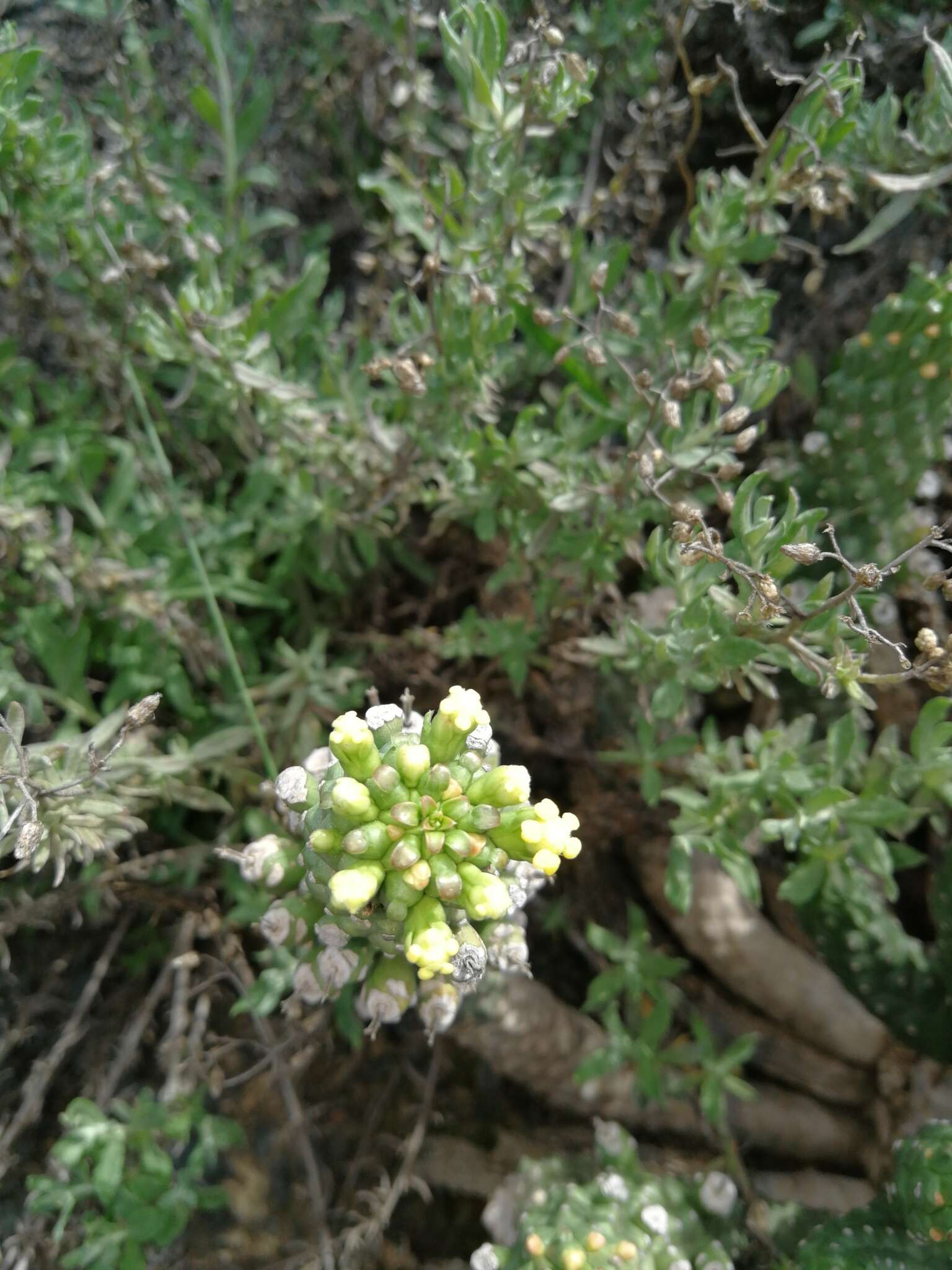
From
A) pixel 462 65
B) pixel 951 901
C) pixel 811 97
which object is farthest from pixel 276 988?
pixel 811 97

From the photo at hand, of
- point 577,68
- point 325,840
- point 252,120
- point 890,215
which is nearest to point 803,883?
point 325,840

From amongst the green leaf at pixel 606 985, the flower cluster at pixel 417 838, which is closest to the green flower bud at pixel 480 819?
the flower cluster at pixel 417 838

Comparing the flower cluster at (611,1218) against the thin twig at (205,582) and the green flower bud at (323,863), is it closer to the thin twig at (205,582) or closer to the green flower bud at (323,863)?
the green flower bud at (323,863)

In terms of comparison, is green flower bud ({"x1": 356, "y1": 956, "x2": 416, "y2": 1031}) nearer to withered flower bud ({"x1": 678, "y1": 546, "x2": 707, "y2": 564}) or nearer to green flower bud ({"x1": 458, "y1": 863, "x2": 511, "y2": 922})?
green flower bud ({"x1": 458, "y1": 863, "x2": 511, "y2": 922})

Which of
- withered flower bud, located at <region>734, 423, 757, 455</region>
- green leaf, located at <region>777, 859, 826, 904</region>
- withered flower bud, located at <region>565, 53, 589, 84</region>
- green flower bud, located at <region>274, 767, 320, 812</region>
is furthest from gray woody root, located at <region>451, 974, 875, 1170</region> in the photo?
withered flower bud, located at <region>565, 53, 589, 84</region>

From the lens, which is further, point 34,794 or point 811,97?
point 811,97

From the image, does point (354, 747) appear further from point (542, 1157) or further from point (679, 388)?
point (542, 1157)

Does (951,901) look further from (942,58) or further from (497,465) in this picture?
(942,58)
